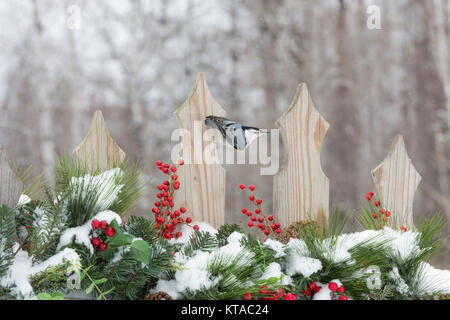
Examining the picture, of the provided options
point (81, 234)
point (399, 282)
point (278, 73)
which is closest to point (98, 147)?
point (81, 234)

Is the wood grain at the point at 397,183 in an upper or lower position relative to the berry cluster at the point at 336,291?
upper

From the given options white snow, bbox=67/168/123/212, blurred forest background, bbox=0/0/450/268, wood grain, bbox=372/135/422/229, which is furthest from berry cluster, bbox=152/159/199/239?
blurred forest background, bbox=0/0/450/268

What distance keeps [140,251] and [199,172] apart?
436 millimetres

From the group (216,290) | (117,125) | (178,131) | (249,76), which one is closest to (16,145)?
(117,125)

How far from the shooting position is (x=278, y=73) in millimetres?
4953

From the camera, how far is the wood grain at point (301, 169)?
1.19 metres

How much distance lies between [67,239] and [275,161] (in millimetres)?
730

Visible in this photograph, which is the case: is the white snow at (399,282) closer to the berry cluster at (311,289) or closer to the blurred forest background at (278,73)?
the berry cluster at (311,289)

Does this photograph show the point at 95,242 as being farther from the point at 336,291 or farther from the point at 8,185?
the point at 336,291

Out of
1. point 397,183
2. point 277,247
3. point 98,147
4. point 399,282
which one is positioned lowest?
point 399,282

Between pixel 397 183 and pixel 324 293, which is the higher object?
pixel 397 183

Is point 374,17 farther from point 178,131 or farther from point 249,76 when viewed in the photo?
point 178,131

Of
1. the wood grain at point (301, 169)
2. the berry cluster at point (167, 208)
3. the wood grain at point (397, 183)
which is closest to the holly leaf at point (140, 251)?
the berry cluster at point (167, 208)

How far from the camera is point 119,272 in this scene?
794 mm
